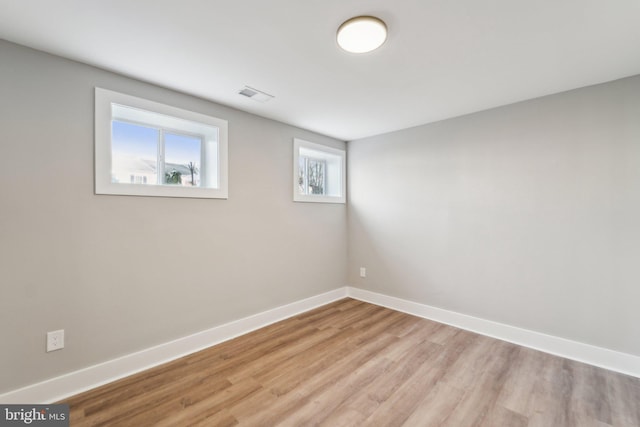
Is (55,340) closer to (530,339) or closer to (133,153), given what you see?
(133,153)

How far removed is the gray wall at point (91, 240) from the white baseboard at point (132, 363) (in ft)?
0.17

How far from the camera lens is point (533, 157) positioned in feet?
8.46

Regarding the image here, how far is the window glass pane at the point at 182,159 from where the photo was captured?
2.52m

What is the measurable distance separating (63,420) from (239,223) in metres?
1.83

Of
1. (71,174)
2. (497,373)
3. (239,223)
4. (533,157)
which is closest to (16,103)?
(71,174)

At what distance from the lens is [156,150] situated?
2.44 m

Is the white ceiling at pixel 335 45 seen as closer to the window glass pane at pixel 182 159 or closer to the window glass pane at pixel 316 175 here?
the window glass pane at pixel 182 159

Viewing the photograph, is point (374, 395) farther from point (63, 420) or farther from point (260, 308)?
point (63, 420)

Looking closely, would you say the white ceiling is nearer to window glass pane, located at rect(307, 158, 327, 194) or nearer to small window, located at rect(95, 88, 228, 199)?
small window, located at rect(95, 88, 228, 199)

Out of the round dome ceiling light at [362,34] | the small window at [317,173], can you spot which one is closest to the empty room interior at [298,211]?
the round dome ceiling light at [362,34]

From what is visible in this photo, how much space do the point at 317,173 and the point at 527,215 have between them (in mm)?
2634

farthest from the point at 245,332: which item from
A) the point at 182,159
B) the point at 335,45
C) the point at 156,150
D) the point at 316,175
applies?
the point at 335,45

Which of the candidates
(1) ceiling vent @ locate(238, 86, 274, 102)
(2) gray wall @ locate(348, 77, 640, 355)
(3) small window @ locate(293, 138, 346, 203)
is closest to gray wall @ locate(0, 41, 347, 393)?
(1) ceiling vent @ locate(238, 86, 274, 102)

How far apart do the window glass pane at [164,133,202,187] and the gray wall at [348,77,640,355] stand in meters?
2.38
